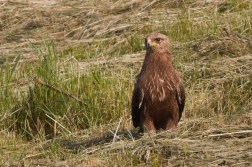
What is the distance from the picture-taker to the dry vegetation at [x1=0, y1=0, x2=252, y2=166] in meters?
6.00

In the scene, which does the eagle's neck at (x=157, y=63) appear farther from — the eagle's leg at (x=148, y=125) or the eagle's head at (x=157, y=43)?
the eagle's leg at (x=148, y=125)

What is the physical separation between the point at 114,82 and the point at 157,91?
4.46ft

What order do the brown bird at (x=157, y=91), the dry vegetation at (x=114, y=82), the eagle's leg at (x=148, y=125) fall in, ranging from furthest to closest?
the eagle's leg at (x=148, y=125) → the brown bird at (x=157, y=91) → the dry vegetation at (x=114, y=82)

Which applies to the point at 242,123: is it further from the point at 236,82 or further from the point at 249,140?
the point at 236,82

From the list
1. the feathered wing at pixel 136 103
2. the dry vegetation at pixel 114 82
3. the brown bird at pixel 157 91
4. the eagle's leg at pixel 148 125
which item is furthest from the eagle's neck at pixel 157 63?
the dry vegetation at pixel 114 82

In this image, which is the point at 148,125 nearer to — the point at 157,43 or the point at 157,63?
the point at 157,63

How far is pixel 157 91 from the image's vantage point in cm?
650

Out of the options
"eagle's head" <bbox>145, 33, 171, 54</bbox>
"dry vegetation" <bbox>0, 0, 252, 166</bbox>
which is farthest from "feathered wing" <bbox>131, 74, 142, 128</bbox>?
"eagle's head" <bbox>145, 33, 171, 54</bbox>

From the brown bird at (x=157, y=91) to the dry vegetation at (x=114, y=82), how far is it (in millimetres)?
186

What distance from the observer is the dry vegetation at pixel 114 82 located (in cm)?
600

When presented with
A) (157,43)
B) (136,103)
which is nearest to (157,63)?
(157,43)

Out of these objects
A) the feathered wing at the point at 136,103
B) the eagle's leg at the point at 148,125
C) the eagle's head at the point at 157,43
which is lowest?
the eagle's leg at the point at 148,125

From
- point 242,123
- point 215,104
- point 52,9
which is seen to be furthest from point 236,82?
point 52,9

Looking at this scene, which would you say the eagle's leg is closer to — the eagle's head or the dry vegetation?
the dry vegetation
